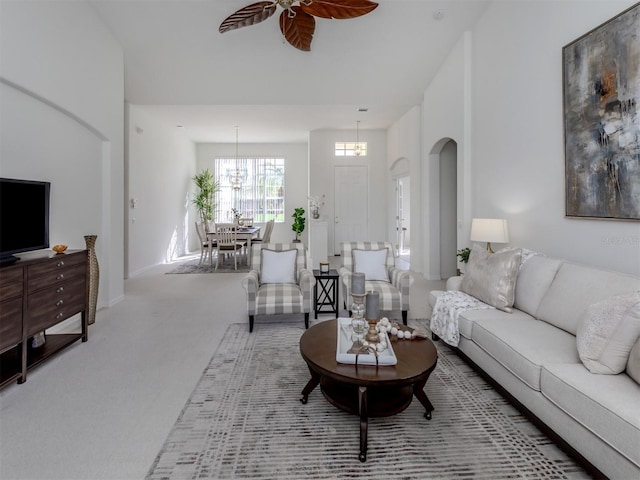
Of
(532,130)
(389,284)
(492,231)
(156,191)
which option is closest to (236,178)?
(156,191)

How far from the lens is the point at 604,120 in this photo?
2.45 m

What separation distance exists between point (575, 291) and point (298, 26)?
3.41 metres

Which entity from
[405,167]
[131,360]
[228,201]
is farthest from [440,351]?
[228,201]

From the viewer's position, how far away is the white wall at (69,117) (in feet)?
8.95

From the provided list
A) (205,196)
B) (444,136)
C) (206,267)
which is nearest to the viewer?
(444,136)

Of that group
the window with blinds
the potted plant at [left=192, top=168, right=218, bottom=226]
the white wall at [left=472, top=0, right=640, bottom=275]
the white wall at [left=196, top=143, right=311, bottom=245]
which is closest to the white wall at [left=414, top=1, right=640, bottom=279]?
the white wall at [left=472, top=0, right=640, bottom=275]

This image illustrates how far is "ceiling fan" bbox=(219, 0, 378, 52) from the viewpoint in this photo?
2.89 m

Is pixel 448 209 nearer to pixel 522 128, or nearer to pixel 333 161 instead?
pixel 522 128

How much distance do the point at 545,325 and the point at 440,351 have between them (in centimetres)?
88

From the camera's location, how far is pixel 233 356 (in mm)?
2783

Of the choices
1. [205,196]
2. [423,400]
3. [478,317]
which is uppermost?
[205,196]

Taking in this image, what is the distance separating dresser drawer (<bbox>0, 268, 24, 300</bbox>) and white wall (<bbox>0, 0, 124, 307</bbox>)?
1.04m

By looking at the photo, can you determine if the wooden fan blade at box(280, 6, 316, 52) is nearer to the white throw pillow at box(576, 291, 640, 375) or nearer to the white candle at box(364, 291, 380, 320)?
the white candle at box(364, 291, 380, 320)

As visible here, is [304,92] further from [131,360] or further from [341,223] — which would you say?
[131,360]
